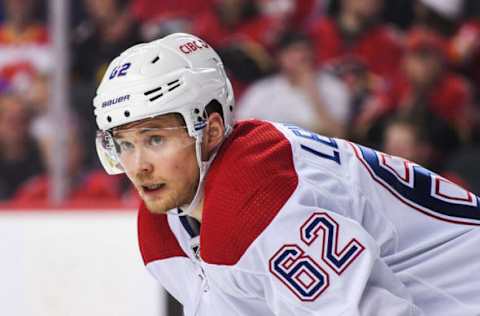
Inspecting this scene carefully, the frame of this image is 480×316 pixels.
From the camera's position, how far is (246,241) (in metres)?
1.79

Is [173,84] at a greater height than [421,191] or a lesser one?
greater

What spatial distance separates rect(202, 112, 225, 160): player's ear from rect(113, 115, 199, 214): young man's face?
1.5 inches

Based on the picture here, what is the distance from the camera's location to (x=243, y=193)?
1810mm

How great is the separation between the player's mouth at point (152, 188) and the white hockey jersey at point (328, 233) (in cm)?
13

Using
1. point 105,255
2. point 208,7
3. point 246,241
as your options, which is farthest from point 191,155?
point 208,7

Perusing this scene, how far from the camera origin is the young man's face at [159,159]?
1.96 metres

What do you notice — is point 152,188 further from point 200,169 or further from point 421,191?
point 421,191

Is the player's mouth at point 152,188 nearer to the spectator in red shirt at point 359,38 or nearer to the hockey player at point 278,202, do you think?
the hockey player at point 278,202

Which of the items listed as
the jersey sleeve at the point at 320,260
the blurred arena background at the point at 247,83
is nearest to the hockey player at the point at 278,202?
the jersey sleeve at the point at 320,260

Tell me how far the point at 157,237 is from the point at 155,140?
0.40m

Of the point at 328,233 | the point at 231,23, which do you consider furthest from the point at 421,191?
the point at 231,23

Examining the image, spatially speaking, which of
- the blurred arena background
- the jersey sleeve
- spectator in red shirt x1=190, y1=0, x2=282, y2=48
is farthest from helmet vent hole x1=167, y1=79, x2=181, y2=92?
spectator in red shirt x1=190, y1=0, x2=282, y2=48

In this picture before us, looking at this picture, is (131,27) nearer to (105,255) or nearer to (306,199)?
(105,255)

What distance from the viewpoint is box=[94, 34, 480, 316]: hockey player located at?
1.76m
